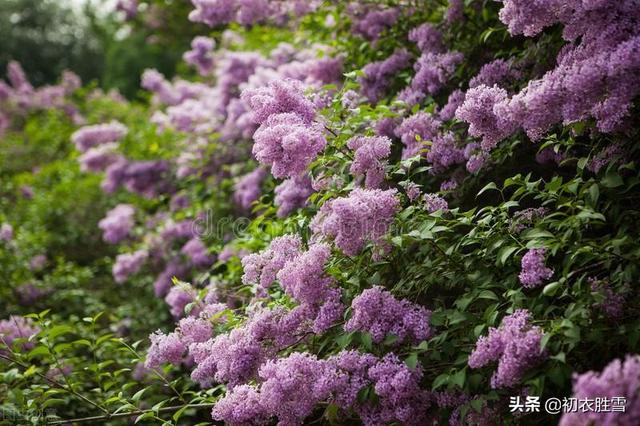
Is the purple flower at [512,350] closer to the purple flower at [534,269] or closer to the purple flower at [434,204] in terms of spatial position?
the purple flower at [534,269]

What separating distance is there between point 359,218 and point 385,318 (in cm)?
42

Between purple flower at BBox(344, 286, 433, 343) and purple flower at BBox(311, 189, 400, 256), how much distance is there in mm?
250

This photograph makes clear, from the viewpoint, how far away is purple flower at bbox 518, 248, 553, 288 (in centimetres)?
240

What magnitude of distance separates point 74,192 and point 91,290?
2.09 metres

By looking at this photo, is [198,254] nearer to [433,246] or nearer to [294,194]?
[294,194]

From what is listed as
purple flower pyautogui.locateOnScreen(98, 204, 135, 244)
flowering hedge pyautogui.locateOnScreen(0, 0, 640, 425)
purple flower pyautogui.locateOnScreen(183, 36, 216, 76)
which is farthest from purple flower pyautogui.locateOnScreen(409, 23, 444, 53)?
purple flower pyautogui.locateOnScreen(98, 204, 135, 244)

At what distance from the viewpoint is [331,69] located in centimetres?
455

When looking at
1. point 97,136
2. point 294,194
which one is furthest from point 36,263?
point 294,194

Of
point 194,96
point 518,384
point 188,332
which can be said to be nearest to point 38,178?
point 194,96

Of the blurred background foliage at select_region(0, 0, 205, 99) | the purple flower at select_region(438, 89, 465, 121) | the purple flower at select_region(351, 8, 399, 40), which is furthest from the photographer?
the blurred background foliage at select_region(0, 0, 205, 99)

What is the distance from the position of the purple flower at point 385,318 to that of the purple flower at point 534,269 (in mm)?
424

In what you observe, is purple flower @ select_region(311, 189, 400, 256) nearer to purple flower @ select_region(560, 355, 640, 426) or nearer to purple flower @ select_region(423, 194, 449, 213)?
purple flower @ select_region(423, 194, 449, 213)

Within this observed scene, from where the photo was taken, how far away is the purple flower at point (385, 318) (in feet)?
8.27

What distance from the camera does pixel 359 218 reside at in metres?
2.57
